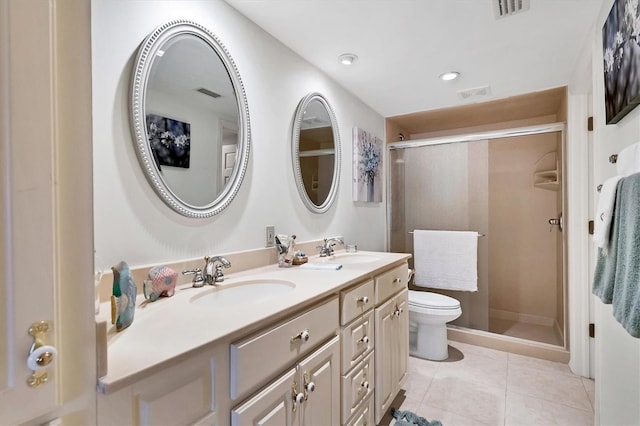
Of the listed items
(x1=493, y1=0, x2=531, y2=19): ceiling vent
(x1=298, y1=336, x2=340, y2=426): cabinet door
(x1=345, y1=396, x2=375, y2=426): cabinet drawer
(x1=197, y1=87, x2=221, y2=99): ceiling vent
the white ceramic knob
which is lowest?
(x1=345, y1=396, x2=375, y2=426): cabinet drawer

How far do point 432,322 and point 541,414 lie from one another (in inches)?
31.9

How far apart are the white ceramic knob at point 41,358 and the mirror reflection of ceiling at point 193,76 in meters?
0.97

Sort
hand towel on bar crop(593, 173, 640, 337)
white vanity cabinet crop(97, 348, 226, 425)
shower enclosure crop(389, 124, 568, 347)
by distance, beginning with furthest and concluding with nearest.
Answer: shower enclosure crop(389, 124, 568, 347)
hand towel on bar crop(593, 173, 640, 337)
white vanity cabinet crop(97, 348, 226, 425)

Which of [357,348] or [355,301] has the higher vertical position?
[355,301]

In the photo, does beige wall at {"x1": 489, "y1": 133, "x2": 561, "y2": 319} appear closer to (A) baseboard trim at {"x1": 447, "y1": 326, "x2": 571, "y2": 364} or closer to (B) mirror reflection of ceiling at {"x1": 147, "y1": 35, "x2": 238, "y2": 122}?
(A) baseboard trim at {"x1": 447, "y1": 326, "x2": 571, "y2": 364}

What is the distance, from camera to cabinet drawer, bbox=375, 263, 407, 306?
5.30ft

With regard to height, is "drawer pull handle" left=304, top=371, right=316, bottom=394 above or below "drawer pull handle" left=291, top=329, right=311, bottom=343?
below

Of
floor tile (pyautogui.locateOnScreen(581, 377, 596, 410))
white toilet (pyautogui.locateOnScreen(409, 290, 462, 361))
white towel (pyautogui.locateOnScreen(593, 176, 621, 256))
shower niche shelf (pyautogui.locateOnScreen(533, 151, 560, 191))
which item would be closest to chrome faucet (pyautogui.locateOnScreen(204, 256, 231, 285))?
white towel (pyautogui.locateOnScreen(593, 176, 621, 256))

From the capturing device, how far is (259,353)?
32.8 inches

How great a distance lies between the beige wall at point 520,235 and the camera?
3.02m

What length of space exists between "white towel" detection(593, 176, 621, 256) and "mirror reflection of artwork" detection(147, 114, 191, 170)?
1607 millimetres

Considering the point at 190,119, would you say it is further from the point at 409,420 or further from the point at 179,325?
the point at 409,420

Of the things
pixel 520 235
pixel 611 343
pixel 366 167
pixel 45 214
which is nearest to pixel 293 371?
pixel 45 214

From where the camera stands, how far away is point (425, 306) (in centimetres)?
242
